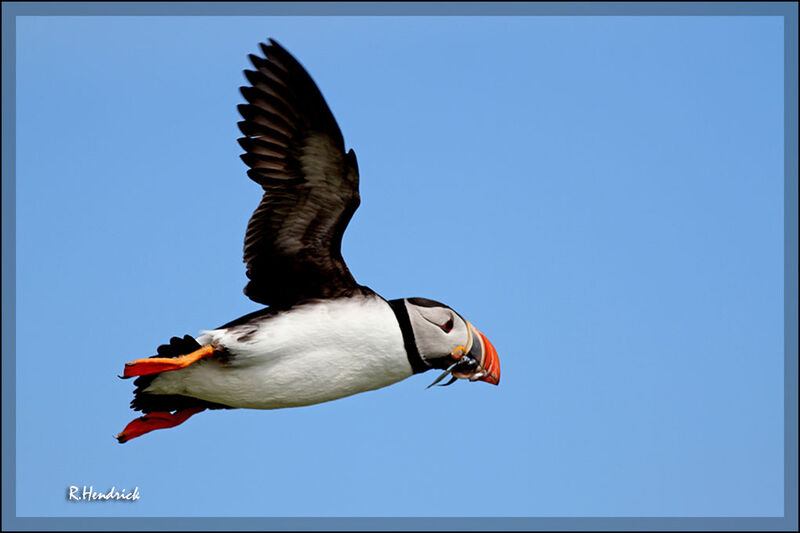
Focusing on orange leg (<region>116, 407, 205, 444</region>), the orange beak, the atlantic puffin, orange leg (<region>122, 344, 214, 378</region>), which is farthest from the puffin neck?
orange leg (<region>116, 407, 205, 444</region>)

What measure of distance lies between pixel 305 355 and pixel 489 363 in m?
1.40

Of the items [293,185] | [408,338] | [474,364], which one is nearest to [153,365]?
[293,185]

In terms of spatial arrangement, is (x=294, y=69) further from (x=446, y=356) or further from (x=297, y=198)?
(x=446, y=356)

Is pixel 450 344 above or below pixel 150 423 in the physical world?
above

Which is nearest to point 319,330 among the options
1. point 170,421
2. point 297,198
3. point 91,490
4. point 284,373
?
point 284,373

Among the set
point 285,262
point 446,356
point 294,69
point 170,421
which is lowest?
point 170,421

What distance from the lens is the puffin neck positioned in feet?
25.7

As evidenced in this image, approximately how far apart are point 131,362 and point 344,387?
4.97 ft

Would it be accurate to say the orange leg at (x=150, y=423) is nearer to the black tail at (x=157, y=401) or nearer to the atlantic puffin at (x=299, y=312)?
the black tail at (x=157, y=401)

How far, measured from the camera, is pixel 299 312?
7719 millimetres

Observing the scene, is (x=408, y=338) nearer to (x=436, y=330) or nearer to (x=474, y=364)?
(x=436, y=330)

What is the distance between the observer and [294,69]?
7.27m

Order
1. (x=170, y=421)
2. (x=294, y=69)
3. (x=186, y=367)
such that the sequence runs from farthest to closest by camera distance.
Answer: (x=170, y=421), (x=186, y=367), (x=294, y=69)

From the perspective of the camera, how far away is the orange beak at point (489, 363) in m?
8.05
